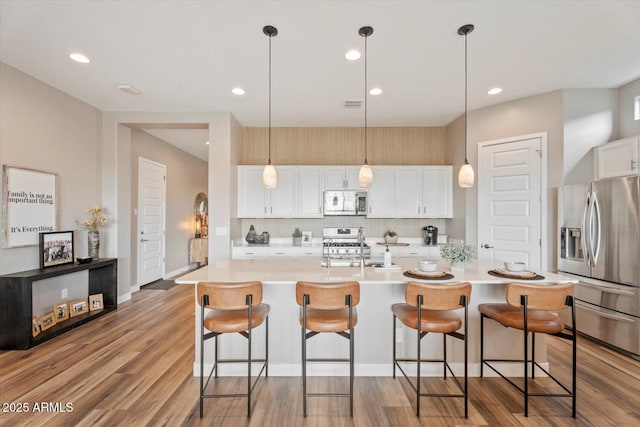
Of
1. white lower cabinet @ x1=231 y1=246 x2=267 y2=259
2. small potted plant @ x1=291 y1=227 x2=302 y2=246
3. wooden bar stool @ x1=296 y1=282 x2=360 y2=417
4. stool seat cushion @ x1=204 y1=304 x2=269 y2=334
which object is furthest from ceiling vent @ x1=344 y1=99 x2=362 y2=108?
stool seat cushion @ x1=204 y1=304 x2=269 y2=334

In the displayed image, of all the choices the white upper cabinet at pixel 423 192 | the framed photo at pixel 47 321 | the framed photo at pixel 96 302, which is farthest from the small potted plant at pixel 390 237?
the framed photo at pixel 47 321

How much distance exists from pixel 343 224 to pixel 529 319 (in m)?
3.25

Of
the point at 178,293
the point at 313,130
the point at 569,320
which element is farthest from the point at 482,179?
the point at 178,293

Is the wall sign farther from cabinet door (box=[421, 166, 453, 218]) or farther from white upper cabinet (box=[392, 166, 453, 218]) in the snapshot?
cabinet door (box=[421, 166, 453, 218])

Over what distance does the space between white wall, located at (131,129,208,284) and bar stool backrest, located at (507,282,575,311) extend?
18.3 feet

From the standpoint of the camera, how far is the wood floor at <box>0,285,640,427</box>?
2.00 metres

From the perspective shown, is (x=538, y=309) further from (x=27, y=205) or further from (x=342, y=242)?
(x=27, y=205)

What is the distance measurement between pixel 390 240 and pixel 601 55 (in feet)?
10.8

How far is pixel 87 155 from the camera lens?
4172 millimetres

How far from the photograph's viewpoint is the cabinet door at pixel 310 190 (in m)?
4.89

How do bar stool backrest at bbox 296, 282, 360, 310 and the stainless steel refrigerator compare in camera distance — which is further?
the stainless steel refrigerator

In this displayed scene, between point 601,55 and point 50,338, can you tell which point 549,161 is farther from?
point 50,338

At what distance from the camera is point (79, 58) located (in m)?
2.95

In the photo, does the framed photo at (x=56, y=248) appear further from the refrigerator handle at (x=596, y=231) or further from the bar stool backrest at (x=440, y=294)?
the refrigerator handle at (x=596, y=231)
